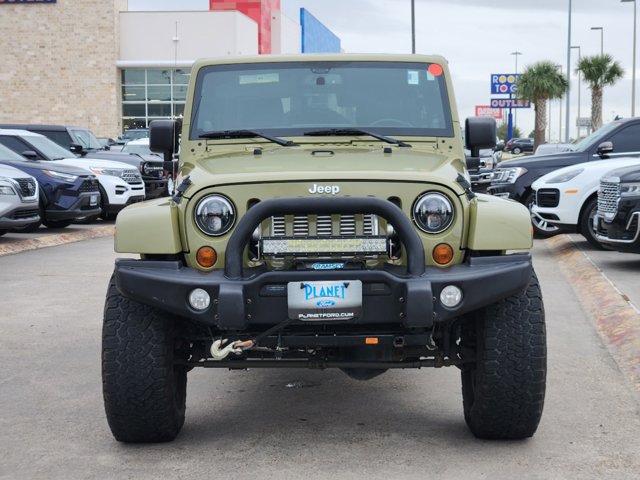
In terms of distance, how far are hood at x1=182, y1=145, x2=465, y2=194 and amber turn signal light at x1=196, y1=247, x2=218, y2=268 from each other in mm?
328

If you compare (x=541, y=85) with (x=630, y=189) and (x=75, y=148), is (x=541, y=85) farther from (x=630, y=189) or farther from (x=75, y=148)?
(x=630, y=189)

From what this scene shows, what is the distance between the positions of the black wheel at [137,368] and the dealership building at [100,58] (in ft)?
178

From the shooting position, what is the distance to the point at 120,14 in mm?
60500

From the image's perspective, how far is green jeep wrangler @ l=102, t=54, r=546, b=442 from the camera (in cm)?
520

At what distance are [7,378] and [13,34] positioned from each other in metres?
55.3

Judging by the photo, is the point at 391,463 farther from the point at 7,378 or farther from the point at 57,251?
the point at 57,251

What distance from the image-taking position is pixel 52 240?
722 inches

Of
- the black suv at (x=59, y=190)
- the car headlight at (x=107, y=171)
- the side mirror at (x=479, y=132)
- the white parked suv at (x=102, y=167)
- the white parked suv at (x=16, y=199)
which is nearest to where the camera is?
the side mirror at (x=479, y=132)

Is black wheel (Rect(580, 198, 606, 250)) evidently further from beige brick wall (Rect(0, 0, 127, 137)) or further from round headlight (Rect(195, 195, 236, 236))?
beige brick wall (Rect(0, 0, 127, 137))

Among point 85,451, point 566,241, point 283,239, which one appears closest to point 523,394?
point 283,239

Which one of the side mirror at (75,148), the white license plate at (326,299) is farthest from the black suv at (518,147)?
the white license plate at (326,299)

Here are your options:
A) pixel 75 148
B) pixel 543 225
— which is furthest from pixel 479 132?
pixel 75 148

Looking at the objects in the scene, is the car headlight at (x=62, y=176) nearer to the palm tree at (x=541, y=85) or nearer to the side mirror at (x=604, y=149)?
the side mirror at (x=604, y=149)

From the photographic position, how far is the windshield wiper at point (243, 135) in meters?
6.57
